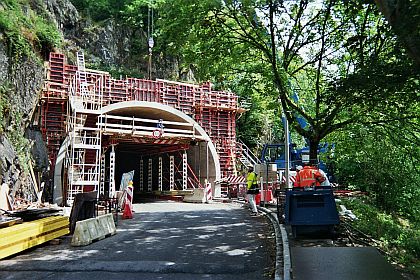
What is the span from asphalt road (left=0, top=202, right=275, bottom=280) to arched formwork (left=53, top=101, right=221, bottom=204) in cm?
1116

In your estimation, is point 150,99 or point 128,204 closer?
point 128,204

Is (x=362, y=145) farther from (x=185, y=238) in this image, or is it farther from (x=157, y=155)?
(x=157, y=155)

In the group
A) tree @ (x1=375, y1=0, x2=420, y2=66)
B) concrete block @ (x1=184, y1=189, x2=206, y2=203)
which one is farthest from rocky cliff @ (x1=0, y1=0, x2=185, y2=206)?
tree @ (x1=375, y1=0, x2=420, y2=66)

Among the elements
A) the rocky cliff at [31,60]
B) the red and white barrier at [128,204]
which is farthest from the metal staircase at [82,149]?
the red and white barrier at [128,204]

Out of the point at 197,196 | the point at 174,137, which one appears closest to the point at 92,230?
the point at 197,196

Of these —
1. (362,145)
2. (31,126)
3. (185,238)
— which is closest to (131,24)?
(31,126)

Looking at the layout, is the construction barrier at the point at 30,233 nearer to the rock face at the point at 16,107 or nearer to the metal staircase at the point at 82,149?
the rock face at the point at 16,107

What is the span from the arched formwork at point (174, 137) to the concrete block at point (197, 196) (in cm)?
318

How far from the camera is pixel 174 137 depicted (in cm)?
2422

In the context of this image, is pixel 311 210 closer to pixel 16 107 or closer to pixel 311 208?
pixel 311 208

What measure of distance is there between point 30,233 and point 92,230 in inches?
55.8

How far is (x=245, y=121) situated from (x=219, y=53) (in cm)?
2580

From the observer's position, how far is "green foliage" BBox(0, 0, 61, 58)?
17.8 m

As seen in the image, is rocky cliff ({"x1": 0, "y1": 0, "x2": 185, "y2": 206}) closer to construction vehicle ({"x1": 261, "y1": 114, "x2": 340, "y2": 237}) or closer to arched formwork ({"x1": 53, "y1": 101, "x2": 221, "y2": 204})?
arched formwork ({"x1": 53, "y1": 101, "x2": 221, "y2": 204})
